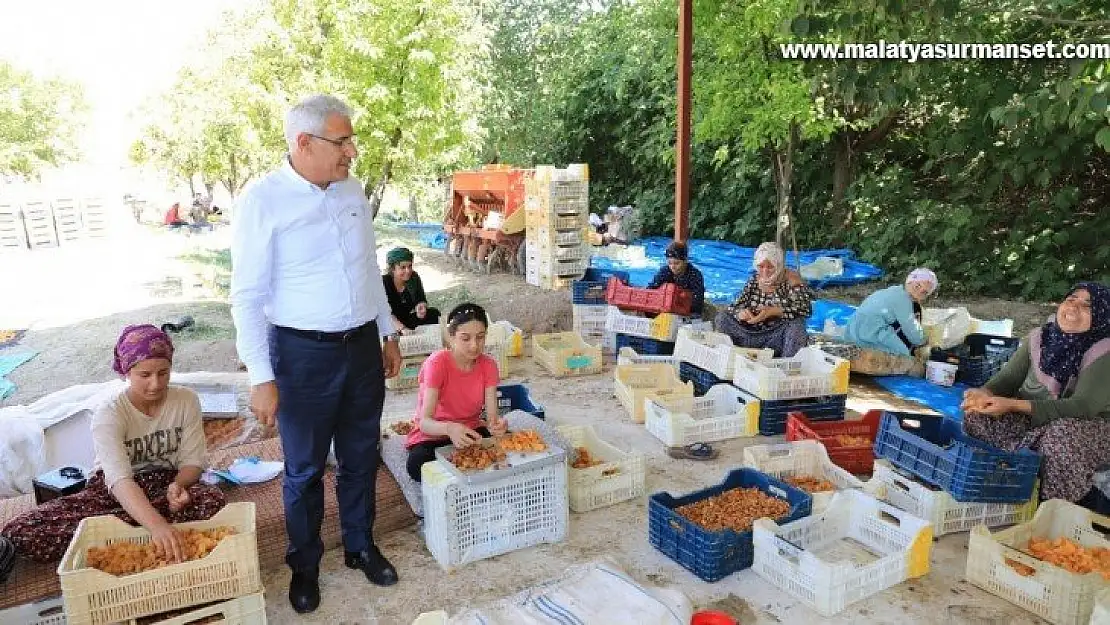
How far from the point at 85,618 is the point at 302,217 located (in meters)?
1.55

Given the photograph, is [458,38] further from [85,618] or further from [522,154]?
[522,154]

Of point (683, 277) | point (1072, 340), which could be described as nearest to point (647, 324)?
point (683, 277)

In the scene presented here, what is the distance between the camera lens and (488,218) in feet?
39.3

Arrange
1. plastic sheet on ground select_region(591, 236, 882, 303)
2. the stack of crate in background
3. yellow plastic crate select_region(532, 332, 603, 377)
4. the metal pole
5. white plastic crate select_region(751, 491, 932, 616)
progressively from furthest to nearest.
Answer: plastic sheet on ground select_region(591, 236, 882, 303)
the stack of crate in background
the metal pole
yellow plastic crate select_region(532, 332, 603, 377)
white plastic crate select_region(751, 491, 932, 616)

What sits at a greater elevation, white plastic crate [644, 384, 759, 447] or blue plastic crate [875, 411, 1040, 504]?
blue plastic crate [875, 411, 1040, 504]

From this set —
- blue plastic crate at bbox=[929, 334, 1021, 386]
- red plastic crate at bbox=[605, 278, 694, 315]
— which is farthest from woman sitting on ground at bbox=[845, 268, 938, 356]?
red plastic crate at bbox=[605, 278, 694, 315]

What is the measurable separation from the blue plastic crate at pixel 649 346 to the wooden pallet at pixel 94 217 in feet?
57.2

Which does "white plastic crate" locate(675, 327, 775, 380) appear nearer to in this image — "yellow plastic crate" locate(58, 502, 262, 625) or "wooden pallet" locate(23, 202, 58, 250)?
"yellow plastic crate" locate(58, 502, 262, 625)

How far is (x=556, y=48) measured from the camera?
20.4 metres

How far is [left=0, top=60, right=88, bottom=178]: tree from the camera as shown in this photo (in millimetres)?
23338

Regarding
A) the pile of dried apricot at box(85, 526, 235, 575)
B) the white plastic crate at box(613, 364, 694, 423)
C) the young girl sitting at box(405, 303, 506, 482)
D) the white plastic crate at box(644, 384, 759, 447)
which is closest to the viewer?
the pile of dried apricot at box(85, 526, 235, 575)

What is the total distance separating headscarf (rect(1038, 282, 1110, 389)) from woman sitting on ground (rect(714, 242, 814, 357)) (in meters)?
2.01

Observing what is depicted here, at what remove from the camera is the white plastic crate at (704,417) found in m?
4.71

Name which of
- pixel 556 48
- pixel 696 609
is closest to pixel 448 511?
pixel 696 609
